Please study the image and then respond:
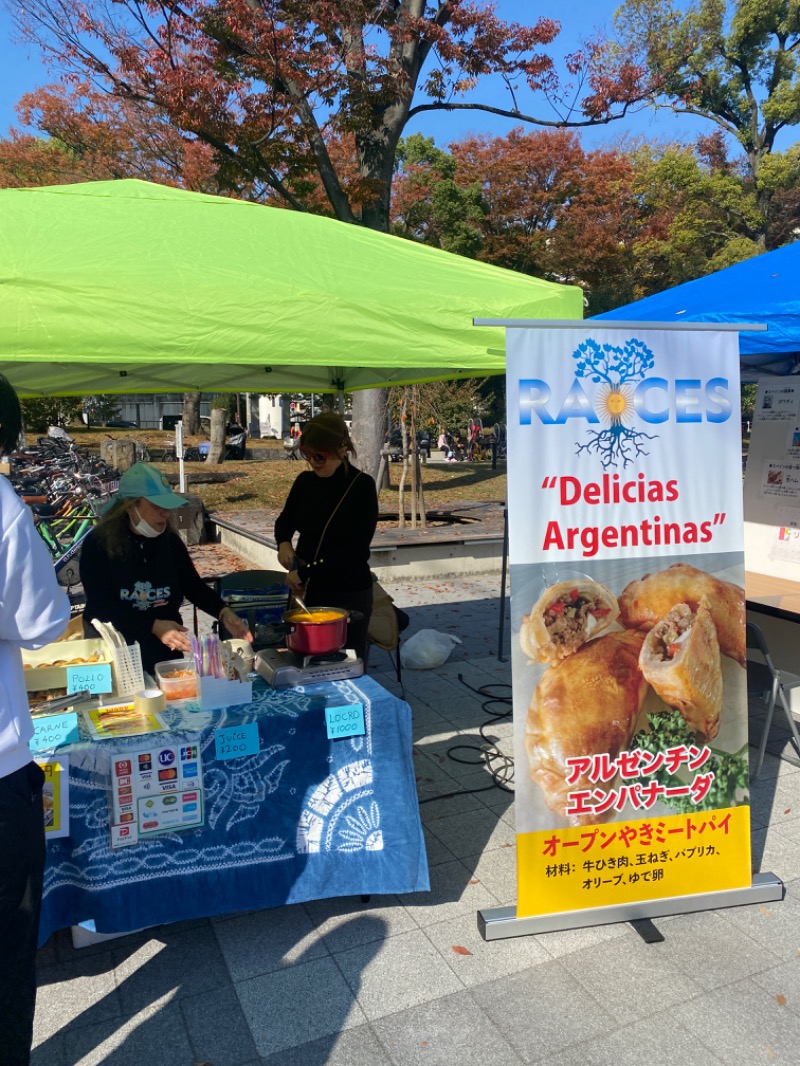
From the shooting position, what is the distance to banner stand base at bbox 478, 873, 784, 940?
2.68 metres

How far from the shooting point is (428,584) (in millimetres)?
8812

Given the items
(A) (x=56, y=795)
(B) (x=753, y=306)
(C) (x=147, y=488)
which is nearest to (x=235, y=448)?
(B) (x=753, y=306)

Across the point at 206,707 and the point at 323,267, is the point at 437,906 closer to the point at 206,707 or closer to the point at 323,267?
the point at 206,707

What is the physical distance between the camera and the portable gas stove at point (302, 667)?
2906 mm

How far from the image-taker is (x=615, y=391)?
8.61 feet

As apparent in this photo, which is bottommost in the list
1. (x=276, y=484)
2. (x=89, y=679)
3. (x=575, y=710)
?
(x=575, y=710)

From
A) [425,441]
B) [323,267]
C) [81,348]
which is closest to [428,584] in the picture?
[323,267]

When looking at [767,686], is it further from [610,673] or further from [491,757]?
[610,673]

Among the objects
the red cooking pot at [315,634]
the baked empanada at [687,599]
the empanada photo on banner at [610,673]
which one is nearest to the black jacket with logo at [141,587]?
the red cooking pot at [315,634]

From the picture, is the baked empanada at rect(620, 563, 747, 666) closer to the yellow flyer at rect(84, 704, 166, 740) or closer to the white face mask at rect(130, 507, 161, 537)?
the yellow flyer at rect(84, 704, 166, 740)

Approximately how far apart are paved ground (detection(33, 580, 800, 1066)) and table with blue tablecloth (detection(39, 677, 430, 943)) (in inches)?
7.5

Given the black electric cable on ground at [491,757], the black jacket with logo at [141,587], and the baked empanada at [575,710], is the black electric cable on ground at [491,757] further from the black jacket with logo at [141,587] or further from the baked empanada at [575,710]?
the black jacket with logo at [141,587]

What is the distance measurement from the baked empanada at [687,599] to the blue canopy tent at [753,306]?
4.28ft

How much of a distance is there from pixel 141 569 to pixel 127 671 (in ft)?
2.11
